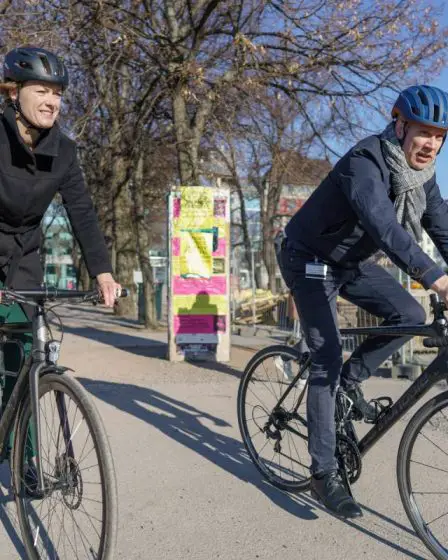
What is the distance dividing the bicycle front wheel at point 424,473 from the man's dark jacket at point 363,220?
65 cm

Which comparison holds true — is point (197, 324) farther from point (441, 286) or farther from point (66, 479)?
point (441, 286)

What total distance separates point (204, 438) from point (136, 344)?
525cm

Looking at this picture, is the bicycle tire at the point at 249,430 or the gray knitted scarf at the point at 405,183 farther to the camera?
the bicycle tire at the point at 249,430

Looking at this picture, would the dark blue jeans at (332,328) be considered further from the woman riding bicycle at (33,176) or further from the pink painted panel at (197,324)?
the pink painted panel at (197,324)

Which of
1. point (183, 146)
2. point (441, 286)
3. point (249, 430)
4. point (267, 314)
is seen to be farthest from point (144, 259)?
point (441, 286)

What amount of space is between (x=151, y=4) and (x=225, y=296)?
538 cm

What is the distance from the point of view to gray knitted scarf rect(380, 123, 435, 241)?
292 centimetres

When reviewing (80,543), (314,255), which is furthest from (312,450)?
(80,543)

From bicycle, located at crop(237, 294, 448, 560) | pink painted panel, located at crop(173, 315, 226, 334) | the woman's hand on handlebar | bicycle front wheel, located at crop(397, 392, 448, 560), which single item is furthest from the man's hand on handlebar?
pink painted panel, located at crop(173, 315, 226, 334)

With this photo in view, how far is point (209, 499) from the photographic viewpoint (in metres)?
3.58

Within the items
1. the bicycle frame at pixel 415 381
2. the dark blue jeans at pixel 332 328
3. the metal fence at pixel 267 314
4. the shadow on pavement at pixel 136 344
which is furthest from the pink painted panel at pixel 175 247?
the bicycle frame at pixel 415 381

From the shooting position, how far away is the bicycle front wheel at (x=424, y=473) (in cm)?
282

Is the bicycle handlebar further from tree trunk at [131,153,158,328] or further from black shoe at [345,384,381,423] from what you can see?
tree trunk at [131,153,158,328]

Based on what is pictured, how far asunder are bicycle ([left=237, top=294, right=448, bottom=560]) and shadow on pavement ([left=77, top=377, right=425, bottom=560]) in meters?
0.09
